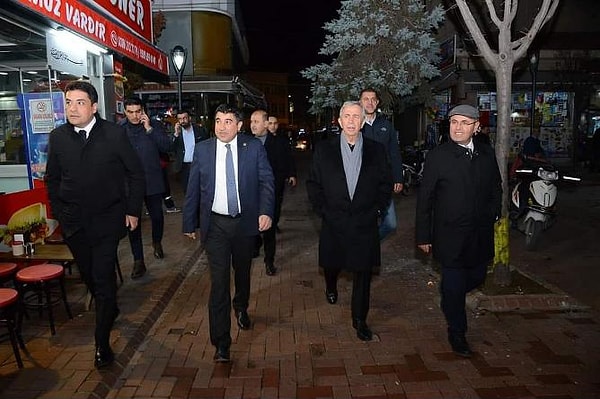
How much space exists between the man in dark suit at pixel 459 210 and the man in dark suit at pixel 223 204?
1.34 metres

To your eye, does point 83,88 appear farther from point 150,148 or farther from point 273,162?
point 273,162

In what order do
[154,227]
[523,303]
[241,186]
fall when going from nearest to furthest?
[241,186], [523,303], [154,227]

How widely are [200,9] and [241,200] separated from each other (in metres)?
25.1

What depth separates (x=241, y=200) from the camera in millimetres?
4332

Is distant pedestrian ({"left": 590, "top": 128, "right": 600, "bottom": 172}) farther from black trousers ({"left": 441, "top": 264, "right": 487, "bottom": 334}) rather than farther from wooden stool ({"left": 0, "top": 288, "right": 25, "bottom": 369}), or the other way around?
wooden stool ({"left": 0, "top": 288, "right": 25, "bottom": 369})

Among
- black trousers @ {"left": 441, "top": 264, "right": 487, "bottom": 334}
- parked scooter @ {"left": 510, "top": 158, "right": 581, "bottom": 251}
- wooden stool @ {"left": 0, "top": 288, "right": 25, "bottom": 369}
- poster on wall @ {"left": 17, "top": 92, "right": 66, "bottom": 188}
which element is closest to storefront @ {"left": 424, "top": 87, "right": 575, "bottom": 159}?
parked scooter @ {"left": 510, "top": 158, "right": 581, "bottom": 251}

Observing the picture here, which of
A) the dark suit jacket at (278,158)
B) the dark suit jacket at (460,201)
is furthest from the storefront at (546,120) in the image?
the dark suit jacket at (460,201)

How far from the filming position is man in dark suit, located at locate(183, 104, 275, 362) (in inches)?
166

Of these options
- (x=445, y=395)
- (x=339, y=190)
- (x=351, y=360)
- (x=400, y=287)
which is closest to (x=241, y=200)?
(x=339, y=190)

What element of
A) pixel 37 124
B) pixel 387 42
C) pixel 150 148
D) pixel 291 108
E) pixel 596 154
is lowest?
pixel 596 154

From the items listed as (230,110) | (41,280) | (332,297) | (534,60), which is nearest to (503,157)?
(332,297)

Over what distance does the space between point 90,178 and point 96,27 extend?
4.24 metres

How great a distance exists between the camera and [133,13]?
388 inches

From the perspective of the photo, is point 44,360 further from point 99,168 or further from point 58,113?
point 58,113
